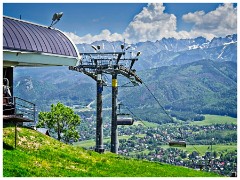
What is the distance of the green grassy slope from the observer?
538 inches

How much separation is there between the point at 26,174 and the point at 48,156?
3.42 m

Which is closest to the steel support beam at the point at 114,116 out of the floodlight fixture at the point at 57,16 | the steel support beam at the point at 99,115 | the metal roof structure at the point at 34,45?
the steel support beam at the point at 99,115

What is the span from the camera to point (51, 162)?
15.5 meters

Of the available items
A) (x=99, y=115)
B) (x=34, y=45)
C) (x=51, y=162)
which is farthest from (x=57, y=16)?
(x=99, y=115)

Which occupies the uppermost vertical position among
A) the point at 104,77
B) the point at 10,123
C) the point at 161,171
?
the point at 104,77

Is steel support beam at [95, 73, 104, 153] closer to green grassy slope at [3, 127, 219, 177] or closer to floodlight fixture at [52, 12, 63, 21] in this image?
floodlight fixture at [52, 12, 63, 21]

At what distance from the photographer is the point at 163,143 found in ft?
529

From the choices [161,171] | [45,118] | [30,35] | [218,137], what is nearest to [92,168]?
[161,171]

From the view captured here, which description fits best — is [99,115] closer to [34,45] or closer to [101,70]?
[101,70]

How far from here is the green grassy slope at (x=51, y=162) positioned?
1367 centimetres

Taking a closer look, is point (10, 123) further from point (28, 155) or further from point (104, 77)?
point (104, 77)

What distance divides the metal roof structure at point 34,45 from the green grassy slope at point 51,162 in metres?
3.14

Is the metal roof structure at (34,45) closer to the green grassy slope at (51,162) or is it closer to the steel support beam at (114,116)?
the green grassy slope at (51,162)

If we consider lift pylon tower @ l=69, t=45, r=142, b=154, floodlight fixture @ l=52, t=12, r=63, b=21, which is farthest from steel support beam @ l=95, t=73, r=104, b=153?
floodlight fixture @ l=52, t=12, r=63, b=21
